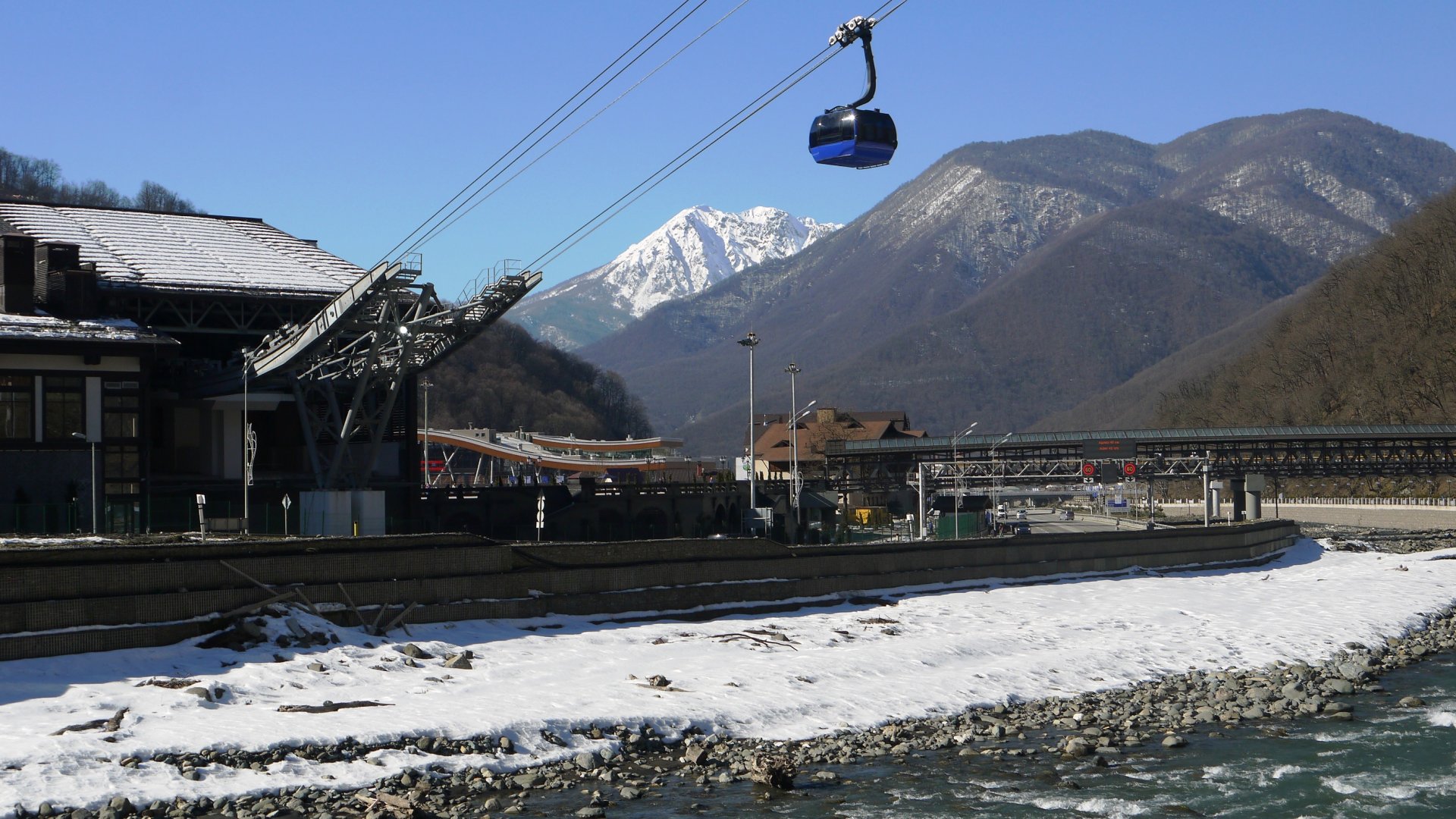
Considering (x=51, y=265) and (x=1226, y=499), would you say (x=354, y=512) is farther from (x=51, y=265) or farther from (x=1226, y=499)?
(x=1226, y=499)

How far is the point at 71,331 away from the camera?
1889 inches

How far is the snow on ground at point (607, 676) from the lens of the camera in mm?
23109

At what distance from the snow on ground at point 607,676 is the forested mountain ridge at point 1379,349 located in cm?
11797

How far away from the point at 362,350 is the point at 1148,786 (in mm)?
39694

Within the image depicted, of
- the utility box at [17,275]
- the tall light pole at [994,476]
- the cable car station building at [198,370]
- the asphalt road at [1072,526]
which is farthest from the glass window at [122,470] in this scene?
the tall light pole at [994,476]

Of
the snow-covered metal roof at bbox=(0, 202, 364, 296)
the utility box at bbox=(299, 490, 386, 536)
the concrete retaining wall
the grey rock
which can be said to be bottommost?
the grey rock

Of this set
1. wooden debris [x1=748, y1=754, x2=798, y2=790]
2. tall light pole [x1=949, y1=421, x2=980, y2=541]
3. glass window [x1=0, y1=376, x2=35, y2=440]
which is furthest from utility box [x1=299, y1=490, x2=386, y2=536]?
wooden debris [x1=748, y1=754, x2=798, y2=790]

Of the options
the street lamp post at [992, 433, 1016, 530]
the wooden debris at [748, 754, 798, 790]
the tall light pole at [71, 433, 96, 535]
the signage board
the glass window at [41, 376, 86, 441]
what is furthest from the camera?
the signage board

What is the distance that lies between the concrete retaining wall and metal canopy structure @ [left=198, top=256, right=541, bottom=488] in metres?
16.1

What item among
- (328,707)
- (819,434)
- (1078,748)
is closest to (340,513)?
(328,707)

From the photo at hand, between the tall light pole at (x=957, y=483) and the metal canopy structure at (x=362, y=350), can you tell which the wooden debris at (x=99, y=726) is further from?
the tall light pole at (x=957, y=483)

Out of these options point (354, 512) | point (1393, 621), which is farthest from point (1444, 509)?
point (354, 512)

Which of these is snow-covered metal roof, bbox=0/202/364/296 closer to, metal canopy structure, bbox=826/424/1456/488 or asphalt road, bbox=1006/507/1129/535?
metal canopy structure, bbox=826/424/1456/488

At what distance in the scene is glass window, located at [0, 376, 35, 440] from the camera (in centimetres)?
4522
